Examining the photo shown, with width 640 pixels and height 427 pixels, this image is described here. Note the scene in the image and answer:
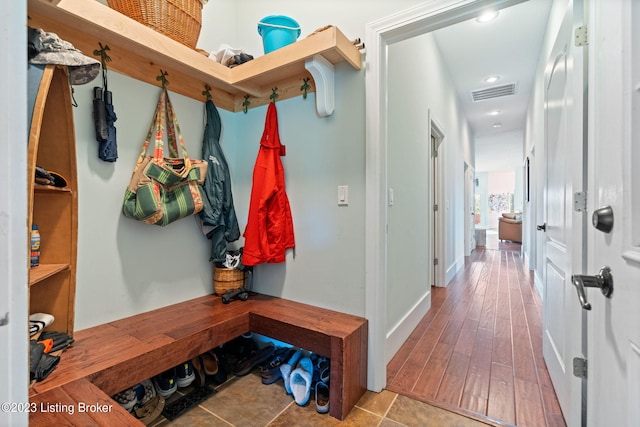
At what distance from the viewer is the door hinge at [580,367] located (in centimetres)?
112

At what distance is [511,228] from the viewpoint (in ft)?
26.2

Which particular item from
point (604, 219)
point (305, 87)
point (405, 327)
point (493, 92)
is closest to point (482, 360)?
point (405, 327)

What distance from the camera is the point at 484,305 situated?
9.66 ft

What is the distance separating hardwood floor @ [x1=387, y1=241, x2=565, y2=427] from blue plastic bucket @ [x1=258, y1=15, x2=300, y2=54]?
6.84 feet

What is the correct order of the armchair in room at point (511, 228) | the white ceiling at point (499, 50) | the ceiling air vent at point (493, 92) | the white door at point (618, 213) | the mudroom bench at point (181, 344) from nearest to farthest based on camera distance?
the white door at point (618, 213) → the mudroom bench at point (181, 344) → the white ceiling at point (499, 50) → the ceiling air vent at point (493, 92) → the armchair in room at point (511, 228)

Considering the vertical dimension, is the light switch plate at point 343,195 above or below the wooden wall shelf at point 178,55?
below

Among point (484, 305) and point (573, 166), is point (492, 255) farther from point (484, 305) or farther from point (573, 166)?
point (573, 166)

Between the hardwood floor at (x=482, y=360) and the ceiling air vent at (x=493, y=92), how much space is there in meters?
2.94

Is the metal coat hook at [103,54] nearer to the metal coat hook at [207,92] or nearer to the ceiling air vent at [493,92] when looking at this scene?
the metal coat hook at [207,92]

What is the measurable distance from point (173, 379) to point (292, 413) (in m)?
0.69

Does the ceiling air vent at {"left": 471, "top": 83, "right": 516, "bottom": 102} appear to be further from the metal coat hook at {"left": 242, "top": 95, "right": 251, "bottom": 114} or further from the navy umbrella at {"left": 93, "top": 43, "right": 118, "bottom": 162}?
the navy umbrella at {"left": 93, "top": 43, "right": 118, "bottom": 162}

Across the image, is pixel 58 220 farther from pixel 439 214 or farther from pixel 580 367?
pixel 439 214

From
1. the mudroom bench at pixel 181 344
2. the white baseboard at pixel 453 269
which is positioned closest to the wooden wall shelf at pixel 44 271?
the mudroom bench at pixel 181 344
